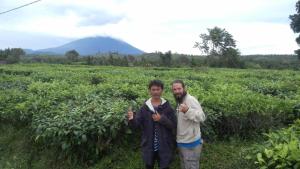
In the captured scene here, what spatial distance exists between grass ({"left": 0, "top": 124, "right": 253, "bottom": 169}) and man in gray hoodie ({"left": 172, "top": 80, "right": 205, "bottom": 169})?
0.88 meters

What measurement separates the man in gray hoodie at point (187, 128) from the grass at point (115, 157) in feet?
2.89

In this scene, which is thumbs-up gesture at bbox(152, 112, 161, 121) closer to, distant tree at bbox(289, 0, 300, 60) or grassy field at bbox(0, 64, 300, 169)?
grassy field at bbox(0, 64, 300, 169)

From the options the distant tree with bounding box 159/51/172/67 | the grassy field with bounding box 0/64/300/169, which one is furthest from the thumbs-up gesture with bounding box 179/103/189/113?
the distant tree with bounding box 159/51/172/67

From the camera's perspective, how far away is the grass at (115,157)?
5.86 metres

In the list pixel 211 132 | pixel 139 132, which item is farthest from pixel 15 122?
pixel 211 132

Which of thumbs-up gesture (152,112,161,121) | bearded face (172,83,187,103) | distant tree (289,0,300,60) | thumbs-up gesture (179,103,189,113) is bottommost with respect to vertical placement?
thumbs-up gesture (152,112,161,121)

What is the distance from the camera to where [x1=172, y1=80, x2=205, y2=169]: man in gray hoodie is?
466cm

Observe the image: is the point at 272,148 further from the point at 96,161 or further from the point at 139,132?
the point at 96,161

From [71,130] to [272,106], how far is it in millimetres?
3725

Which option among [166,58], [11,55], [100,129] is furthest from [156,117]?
[11,55]

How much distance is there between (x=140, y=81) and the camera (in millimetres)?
11555

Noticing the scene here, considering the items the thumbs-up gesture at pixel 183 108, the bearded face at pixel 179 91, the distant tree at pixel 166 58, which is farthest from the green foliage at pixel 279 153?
the distant tree at pixel 166 58

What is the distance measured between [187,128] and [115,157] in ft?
5.94

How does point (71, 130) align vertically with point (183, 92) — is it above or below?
below
